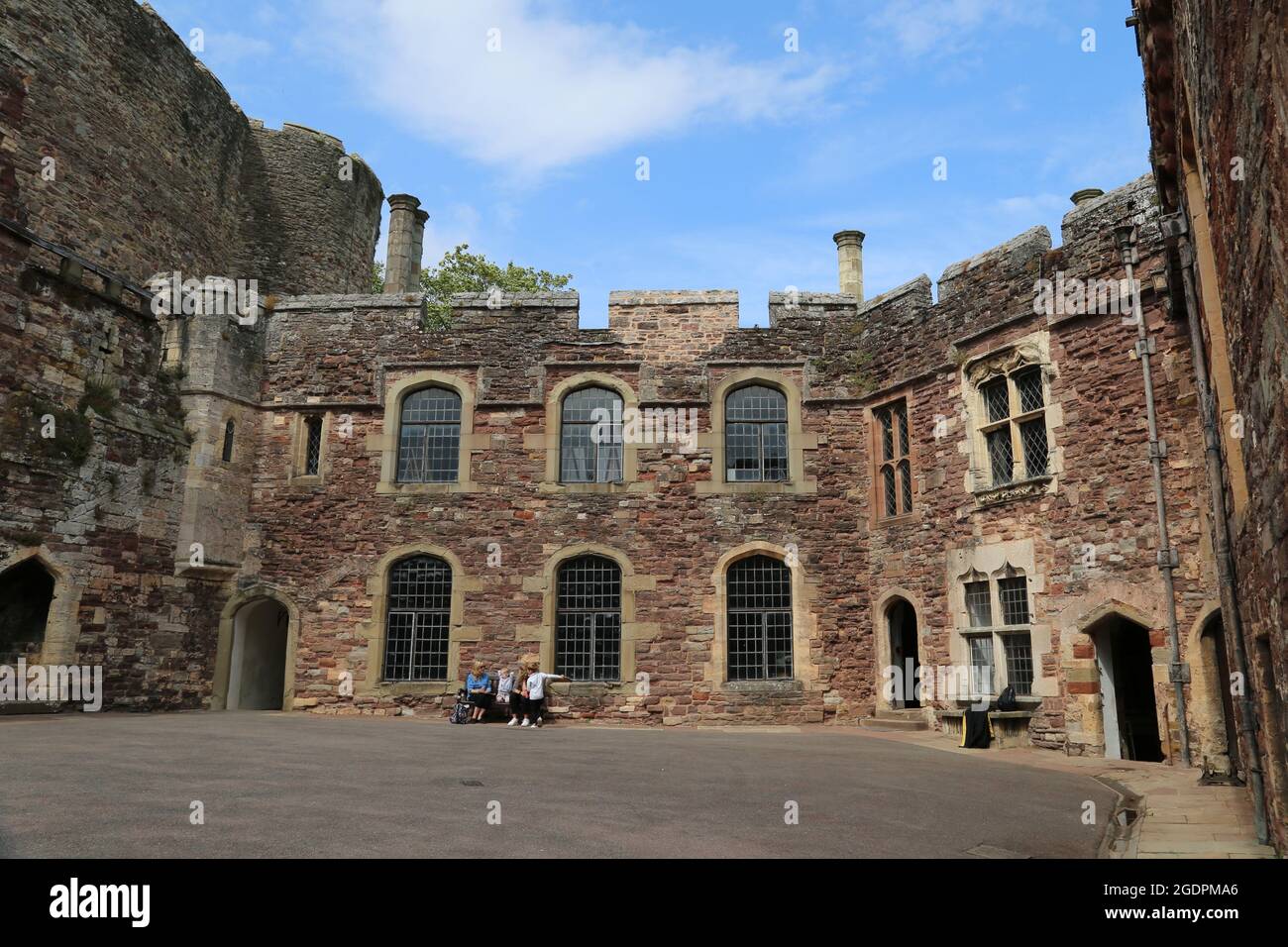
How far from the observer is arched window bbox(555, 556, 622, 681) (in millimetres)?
16767

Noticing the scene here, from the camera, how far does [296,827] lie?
19.1ft

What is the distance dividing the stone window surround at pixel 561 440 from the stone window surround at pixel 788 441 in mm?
1240

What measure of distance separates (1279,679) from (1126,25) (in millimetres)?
7872

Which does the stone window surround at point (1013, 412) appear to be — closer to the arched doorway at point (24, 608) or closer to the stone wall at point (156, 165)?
the arched doorway at point (24, 608)

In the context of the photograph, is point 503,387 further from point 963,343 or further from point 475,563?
point 963,343

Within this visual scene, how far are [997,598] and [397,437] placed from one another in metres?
11.2

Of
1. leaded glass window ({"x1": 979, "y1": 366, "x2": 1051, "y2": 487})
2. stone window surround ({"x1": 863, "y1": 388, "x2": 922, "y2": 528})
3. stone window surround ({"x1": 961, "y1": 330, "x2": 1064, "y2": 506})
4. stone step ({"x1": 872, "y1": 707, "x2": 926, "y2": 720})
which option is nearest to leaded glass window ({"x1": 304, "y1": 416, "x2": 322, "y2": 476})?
stone window surround ({"x1": 863, "y1": 388, "x2": 922, "y2": 528})

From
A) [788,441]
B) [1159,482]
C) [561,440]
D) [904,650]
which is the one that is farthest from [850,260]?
[1159,482]

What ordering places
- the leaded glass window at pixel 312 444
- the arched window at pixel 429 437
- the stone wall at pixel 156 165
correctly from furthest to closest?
the leaded glass window at pixel 312 444 < the arched window at pixel 429 437 < the stone wall at pixel 156 165

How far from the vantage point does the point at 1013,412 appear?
14.3 metres

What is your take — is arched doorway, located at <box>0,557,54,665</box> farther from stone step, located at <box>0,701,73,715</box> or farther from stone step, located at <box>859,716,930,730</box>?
stone step, located at <box>859,716,930,730</box>

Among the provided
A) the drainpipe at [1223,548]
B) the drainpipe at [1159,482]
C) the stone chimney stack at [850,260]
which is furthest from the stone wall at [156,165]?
the drainpipe at [1159,482]

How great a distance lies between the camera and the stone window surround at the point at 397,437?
17.5 metres

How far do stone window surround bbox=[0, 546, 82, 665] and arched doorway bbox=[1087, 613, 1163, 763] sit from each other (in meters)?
14.9
